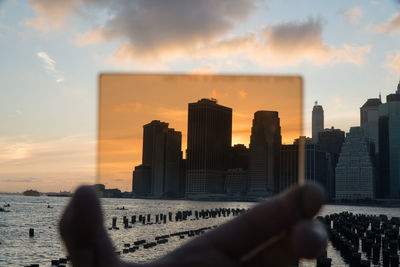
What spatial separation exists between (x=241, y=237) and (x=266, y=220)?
0.11 m

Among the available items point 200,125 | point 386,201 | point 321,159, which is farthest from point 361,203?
point 200,125

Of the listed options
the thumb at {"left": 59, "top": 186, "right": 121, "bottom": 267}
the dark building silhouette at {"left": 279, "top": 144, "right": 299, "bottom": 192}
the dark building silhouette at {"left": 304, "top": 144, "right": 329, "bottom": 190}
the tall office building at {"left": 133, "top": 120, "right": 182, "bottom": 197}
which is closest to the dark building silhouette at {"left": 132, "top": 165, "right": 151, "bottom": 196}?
the tall office building at {"left": 133, "top": 120, "right": 182, "bottom": 197}

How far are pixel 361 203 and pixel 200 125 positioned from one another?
202 metres

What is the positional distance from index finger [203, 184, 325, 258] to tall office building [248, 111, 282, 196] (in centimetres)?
158

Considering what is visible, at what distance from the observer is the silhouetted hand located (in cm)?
119

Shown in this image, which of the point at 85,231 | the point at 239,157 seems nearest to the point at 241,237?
the point at 85,231

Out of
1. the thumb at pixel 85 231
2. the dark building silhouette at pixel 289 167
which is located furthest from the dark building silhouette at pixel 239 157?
the thumb at pixel 85 231

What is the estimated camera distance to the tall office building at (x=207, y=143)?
3.24m

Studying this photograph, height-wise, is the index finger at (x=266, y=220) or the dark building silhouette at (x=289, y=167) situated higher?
the dark building silhouette at (x=289, y=167)

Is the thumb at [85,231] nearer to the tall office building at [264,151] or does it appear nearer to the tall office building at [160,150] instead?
the tall office building at [160,150]

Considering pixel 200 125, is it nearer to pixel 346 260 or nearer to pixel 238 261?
pixel 238 261

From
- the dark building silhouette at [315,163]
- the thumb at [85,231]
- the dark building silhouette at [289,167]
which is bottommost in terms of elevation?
the thumb at [85,231]

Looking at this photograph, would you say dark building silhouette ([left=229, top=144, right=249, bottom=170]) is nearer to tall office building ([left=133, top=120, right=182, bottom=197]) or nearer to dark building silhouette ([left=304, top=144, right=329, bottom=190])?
tall office building ([left=133, top=120, right=182, bottom=197])

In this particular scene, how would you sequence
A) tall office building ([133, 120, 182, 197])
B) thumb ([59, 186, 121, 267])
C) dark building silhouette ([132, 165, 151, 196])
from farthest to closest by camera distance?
dark building silhouette ([132, 165, 151, 196]), tall office building ([133, 120, 182, 197]), thumb ([59, 186, 121, 267])
